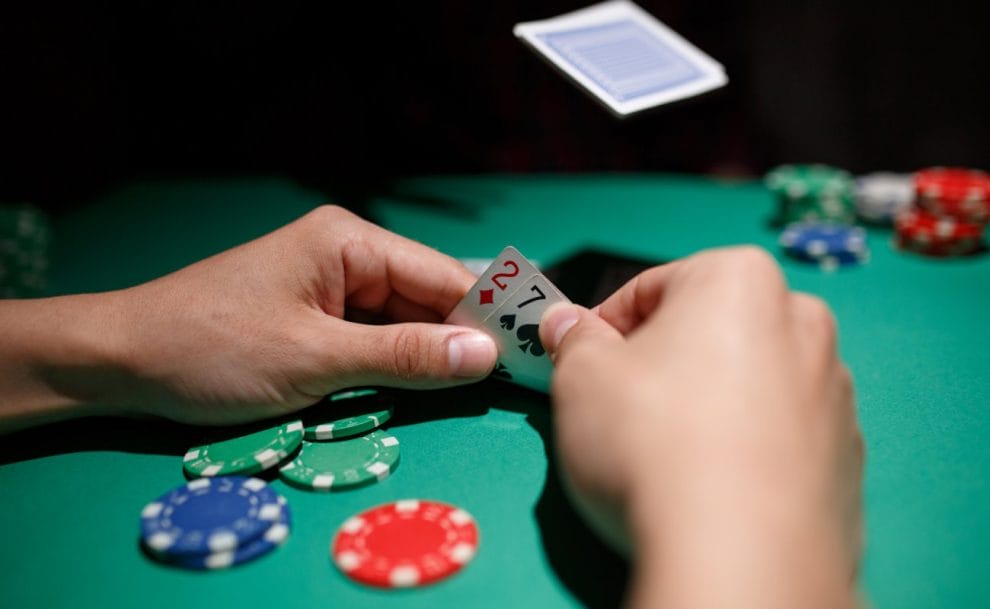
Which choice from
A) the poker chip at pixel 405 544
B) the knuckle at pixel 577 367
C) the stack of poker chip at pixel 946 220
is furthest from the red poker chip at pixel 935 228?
the poker chip at pixel 405 544

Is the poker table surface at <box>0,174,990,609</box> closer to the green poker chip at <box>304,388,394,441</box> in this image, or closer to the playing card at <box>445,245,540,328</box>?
the green poker chip at <box>304,388,394,441</box>

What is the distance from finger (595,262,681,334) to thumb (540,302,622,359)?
3 centimetres

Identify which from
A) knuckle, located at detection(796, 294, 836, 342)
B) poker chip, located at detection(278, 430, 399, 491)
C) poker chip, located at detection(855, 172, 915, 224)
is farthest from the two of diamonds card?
poker chip, located at detection(855, 172, 915, 224)

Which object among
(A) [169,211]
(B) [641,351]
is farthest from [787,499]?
(A) [169,211]

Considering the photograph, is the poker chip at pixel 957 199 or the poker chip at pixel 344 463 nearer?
the poker chip at pixel 344 463

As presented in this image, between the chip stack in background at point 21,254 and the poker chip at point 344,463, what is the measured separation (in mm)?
984

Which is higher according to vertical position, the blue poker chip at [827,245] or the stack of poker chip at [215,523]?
the stack of poker chip at [215,523]

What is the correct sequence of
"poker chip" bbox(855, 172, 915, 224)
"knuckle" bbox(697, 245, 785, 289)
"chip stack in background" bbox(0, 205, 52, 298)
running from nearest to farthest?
→ 1. "knuckle" bbox(697, 245, 785, 289)
2. "chip stack in background" bbox(0, 205, 52, 298)
3. "poker chip" bbox(855, 172, 915, 224)

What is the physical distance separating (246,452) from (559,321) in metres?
0.44

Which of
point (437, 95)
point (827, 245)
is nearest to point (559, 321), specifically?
point (827, 245)

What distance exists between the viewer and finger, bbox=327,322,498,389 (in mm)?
1097

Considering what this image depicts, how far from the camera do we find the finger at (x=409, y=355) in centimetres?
110

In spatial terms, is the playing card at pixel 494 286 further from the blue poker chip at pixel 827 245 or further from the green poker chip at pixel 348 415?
the blue poker chip at pixel 827 245

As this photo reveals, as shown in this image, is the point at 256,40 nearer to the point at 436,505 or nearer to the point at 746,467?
the point at 436,505
